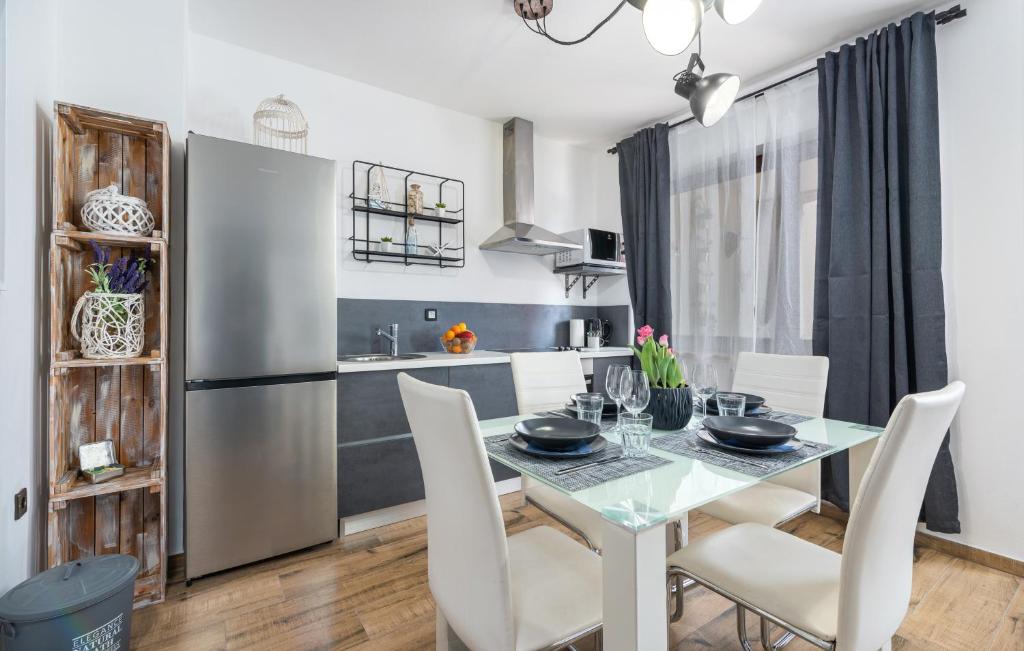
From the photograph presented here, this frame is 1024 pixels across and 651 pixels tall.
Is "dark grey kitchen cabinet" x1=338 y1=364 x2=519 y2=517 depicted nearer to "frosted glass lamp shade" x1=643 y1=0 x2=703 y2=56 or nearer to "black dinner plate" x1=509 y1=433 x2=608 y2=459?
"black dinner plate" x1=509 y1=433 x2=608 y2=459

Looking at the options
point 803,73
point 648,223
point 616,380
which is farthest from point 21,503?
point 803,73

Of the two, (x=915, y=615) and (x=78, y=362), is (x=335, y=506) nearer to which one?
(x=78, y=362)

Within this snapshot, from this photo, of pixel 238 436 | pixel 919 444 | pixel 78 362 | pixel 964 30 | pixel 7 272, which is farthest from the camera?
pixel 964 30

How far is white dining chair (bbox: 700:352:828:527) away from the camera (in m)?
1.60

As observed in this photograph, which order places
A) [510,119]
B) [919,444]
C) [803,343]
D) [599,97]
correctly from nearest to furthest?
[919,444]
[803,343]
[599,97]
[510,119]

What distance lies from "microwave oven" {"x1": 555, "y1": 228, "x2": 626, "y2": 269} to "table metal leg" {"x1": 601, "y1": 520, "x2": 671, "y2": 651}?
277 cm

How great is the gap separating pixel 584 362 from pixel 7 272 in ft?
9.16

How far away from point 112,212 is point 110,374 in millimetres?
655

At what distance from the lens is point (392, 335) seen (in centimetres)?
292

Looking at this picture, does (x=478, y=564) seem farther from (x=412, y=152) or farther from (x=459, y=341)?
(x=412, y=152)

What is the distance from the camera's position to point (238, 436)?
199 cm

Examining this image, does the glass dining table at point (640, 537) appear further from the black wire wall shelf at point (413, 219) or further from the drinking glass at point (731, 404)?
the black wire wall shelf at point (413, 219)

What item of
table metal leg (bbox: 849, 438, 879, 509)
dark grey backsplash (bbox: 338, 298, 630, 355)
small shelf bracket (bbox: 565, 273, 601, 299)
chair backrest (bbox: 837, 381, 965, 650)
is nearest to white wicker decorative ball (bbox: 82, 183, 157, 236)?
dark grey backsplash (bbox: 338, 298, 630, 355)

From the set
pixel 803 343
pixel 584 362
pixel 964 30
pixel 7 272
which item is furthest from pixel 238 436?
pixel 964 30
